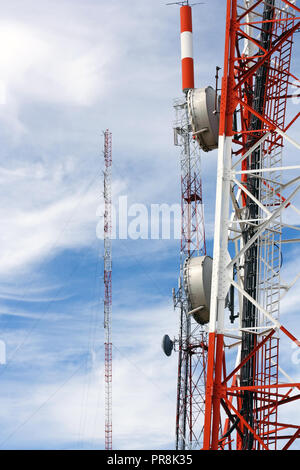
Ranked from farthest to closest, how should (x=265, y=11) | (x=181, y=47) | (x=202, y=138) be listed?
(x=181, y=47) < (x=202, y=138) < (x=265, y=11)

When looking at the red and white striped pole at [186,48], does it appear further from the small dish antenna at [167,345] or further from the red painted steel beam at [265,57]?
the small dish antenna at [167,345]

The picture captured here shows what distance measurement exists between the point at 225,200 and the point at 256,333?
5.80 metres

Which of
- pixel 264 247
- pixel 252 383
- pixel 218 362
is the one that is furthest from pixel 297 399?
pixel 264 247

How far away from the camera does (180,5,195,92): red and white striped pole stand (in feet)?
127

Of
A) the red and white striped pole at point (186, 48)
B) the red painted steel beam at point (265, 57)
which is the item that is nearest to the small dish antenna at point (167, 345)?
the red and white striped pole at point (186, 48)

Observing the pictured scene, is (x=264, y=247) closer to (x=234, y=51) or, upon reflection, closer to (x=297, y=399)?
(x=297, y=399)

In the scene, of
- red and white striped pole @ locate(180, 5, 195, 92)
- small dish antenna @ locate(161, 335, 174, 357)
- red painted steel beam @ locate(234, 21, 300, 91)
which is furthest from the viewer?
small dish antenna @ locate(161, 335, 174, 357)

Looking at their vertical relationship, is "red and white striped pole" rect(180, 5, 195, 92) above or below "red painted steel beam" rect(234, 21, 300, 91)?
above

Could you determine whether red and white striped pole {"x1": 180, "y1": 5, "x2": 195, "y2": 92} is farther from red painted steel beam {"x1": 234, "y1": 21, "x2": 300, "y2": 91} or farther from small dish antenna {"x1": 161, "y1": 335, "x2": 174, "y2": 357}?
small dish antenna {"x1": 161, "y1": 335, "x2": 174, "y2": 357}

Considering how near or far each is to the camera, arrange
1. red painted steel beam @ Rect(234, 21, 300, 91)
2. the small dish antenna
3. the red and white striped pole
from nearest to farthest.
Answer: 1. red painted steel beam @ Rect(234, 21, 300, 91)
2. the red and white striped pole
3. the small dish antenna

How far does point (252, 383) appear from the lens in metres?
27.5

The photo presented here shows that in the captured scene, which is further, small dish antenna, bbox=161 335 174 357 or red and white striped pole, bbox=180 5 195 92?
small dish antenna, bbox=161 335 174 357

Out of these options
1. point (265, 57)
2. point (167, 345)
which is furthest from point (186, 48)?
point (167, 345)

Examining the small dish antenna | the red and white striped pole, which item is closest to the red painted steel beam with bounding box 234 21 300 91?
the red and white striped pole
